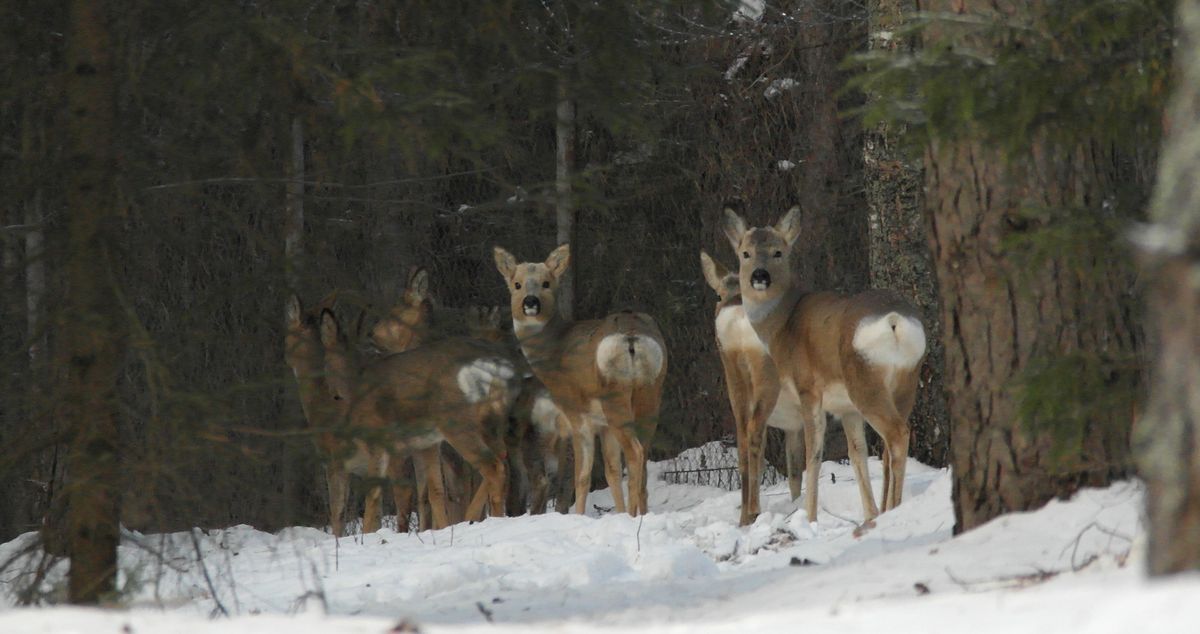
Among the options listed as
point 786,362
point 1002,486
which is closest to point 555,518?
point 786,362

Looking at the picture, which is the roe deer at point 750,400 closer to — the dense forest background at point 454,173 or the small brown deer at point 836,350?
the small brown deer at point 836,350

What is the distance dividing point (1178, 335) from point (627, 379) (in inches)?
375

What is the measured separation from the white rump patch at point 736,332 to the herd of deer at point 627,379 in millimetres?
13

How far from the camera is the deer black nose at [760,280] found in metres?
11.7

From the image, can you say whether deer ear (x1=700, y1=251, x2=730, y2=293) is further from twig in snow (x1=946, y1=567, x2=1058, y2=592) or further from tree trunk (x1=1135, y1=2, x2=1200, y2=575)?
tree trunk (x1=1135, y1=2, x2=1200, y2=575)

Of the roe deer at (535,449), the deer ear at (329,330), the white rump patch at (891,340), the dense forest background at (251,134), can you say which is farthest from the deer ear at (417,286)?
the white rump patch at (891,340)

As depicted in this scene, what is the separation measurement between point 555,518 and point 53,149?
5364 mm

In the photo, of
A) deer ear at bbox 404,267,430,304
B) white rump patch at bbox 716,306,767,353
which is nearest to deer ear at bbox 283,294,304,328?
deer ear at bbox 404,267,430,304

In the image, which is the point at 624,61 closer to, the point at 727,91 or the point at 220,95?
the point at 220,95

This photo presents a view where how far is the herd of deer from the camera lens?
1059 centimetres

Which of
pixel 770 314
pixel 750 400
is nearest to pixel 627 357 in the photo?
pixel 750 400

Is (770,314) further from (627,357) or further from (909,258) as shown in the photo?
(909,258)

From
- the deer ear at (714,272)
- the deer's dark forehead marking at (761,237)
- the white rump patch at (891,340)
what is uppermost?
the deer's dark forehead marking at (761,237)

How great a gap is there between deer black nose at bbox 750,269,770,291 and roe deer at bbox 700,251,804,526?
517mm
